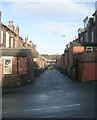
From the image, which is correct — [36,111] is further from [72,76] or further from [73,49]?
[73,49]

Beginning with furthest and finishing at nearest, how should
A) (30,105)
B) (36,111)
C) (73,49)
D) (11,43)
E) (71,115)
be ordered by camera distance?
(11,43) → (73,49) → (30,105) → (36,111) → (71,115)

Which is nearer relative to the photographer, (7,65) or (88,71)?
(7,65)

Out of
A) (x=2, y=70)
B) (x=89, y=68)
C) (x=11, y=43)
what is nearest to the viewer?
(x=2, y=70)

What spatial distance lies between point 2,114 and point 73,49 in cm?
3277

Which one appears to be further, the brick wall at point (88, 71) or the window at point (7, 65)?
the brick wall at point (88, 71)

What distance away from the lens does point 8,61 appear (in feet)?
102

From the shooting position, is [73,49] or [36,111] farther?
[73,49]

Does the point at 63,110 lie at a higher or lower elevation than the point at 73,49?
lower

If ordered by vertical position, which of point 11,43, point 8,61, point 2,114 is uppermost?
point 11,43

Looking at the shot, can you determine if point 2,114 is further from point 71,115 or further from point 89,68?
point 89,68

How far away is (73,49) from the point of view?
44.6 metres

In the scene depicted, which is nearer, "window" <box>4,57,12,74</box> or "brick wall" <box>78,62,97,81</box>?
"window" <box>4,57,12,74</box>

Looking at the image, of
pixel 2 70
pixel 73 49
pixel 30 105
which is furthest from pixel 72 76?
pixel 30 105

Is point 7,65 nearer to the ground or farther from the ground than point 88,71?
farther from the ground
